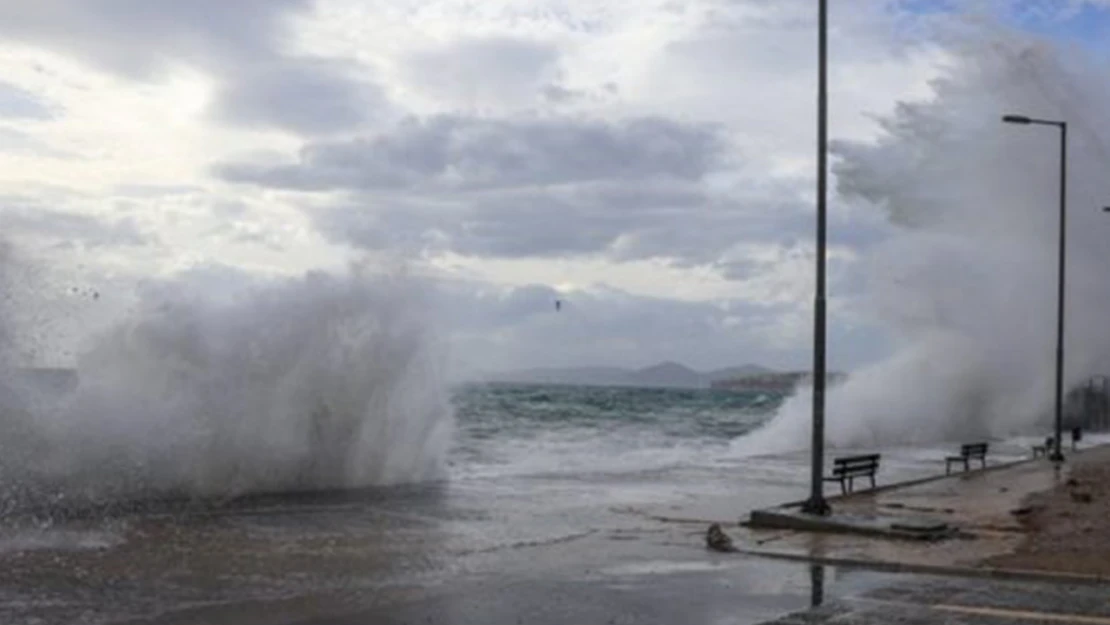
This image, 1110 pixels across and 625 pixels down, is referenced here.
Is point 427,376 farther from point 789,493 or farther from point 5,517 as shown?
point 5,517

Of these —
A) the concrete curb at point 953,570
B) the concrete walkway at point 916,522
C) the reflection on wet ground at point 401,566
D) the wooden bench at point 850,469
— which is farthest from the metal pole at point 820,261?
the wooden bench at point 850,469

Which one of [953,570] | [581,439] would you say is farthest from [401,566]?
[581,439]

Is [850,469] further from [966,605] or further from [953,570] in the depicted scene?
[966,605]

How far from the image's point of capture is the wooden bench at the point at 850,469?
905 inches

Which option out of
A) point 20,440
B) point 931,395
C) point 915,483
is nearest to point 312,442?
point 20,440

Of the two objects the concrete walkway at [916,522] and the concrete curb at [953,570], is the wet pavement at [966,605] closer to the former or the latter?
the concrete curb at [953,570]

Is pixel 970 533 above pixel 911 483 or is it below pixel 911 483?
above

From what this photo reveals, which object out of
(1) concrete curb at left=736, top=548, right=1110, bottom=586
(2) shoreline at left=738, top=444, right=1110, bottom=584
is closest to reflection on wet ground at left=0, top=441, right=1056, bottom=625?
(1) concrete curb at left=736, top=548, right=1110, bottom=586

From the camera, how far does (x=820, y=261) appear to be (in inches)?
712

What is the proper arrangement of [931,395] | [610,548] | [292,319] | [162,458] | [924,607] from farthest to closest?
[931,395] → [292,319] → [162,458] → [610,548] → [924,607]

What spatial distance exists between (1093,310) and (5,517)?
5334 centimetres

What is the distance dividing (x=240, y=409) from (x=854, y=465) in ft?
37.6

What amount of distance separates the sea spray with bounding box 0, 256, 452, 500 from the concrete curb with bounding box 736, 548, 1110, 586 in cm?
1206

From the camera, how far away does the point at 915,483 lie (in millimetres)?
25125
